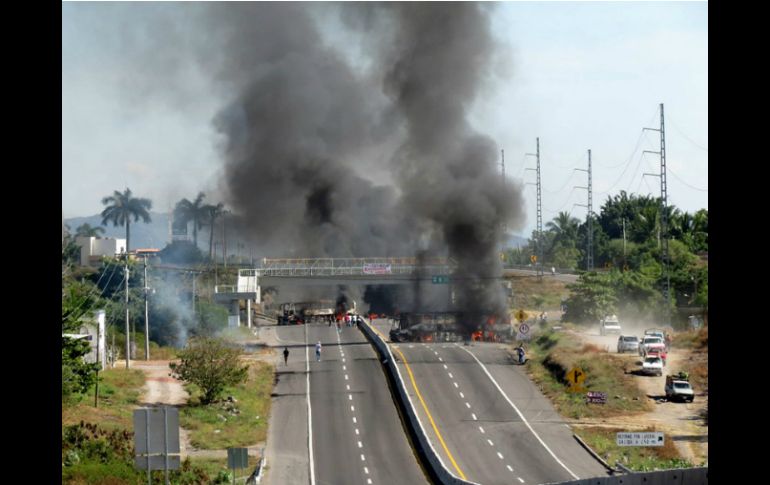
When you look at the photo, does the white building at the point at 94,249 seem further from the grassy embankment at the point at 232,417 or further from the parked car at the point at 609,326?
the grassy embankment at the point at 232,417

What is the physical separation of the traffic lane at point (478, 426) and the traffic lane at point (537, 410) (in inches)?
25.0

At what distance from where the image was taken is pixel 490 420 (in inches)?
2083

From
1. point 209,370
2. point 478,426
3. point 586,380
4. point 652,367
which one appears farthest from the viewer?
point 652,367

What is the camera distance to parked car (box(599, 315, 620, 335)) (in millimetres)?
79375

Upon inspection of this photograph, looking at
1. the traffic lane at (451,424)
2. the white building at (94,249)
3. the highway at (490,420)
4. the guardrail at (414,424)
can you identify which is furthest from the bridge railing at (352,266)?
the white building at (94,249)

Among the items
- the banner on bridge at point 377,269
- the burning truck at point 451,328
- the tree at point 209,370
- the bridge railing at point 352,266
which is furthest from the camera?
the banner on bridge at point 377,269

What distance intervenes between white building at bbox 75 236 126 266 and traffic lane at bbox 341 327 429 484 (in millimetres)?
83496

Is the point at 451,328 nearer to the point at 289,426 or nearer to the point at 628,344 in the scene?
the point at 628,344

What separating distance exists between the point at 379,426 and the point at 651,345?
2127cm

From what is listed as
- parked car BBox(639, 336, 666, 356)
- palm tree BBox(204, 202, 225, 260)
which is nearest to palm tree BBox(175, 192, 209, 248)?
palm tree BBox(204, 202, 225, 260)

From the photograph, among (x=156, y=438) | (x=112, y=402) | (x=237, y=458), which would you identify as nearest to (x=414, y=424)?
(x=112, y=402)

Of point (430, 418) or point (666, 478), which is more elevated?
point (666, 478)

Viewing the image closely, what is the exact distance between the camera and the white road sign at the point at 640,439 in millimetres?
43156
